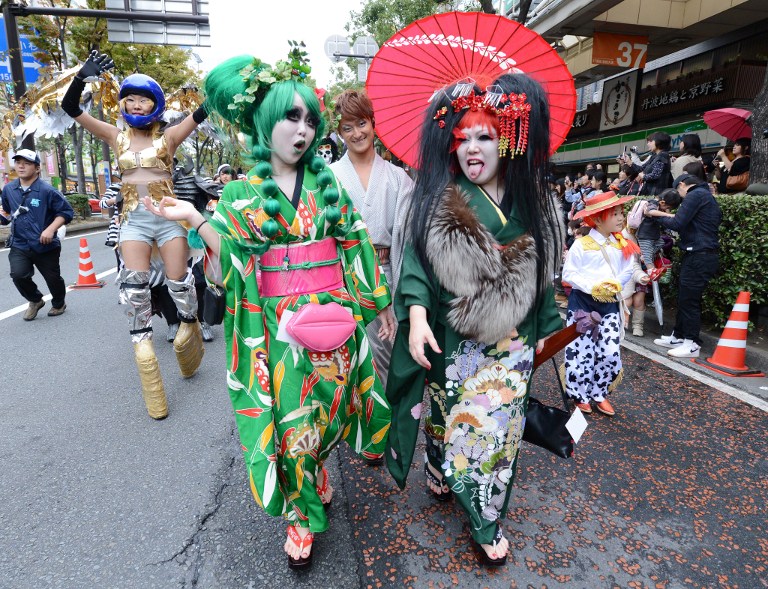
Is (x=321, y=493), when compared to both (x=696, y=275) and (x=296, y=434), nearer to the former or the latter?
(x=296, y=434)

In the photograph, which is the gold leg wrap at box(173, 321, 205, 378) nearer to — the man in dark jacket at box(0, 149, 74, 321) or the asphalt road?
the asphalt road

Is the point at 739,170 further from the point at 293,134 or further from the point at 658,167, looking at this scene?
the point at 293,134

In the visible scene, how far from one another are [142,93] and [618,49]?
10.9m

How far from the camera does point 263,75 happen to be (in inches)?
73.4

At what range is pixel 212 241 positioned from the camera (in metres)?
1.86

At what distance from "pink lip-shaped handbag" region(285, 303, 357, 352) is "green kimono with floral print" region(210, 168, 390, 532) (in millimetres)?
90

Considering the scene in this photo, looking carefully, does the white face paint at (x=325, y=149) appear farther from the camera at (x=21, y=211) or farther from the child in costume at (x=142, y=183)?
the camera at (x=21, y=211)

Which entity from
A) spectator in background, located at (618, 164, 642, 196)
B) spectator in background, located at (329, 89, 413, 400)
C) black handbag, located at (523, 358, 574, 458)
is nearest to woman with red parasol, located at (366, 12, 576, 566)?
black handbag, located at (523, 358, 574, 458)

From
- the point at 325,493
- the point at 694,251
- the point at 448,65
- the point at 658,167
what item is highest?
the point at 448,65

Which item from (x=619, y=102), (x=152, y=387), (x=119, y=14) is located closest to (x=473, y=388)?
(x=152, y=387)

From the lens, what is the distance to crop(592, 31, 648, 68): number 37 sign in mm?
10703

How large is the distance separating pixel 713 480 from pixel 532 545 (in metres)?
1.20

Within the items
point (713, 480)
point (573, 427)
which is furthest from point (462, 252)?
point (713, 480)

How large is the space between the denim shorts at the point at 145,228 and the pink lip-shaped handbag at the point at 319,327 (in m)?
2.01
